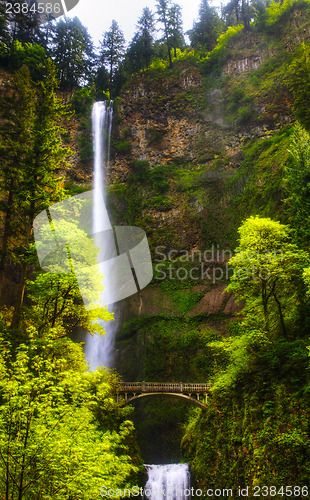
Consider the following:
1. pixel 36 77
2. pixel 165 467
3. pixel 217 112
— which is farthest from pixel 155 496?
pixel 36 77

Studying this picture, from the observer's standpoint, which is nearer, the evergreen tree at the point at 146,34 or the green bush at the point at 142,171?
the green bush at the point at 142,171

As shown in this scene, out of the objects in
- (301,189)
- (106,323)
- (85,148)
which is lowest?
(106,323)

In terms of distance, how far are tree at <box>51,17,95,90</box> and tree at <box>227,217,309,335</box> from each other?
120 feet

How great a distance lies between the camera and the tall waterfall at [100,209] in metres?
27.0

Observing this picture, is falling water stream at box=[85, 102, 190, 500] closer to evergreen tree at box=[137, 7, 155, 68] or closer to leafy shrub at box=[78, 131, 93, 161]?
leafy shrub at box=[78, 131, 93, 161]

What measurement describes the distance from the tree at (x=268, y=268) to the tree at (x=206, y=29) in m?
37.7

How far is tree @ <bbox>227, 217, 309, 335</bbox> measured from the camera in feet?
40.2

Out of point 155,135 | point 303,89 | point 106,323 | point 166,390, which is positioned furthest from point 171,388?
point 155,135

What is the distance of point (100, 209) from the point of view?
3512 centimetres

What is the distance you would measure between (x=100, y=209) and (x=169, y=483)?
25164mm

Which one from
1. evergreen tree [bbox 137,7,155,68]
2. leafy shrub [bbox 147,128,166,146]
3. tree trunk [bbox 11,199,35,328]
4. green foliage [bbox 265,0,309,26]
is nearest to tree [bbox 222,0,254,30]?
green foliage [bbox 265,0,309,26]

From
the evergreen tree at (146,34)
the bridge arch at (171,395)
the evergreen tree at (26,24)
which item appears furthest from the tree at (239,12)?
the bridge arch at (171,395)

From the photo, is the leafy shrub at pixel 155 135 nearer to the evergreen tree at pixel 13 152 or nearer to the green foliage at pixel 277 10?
the green foliage at pixel 277 10

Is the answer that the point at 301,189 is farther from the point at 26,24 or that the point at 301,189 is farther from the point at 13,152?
the point at 26,24
